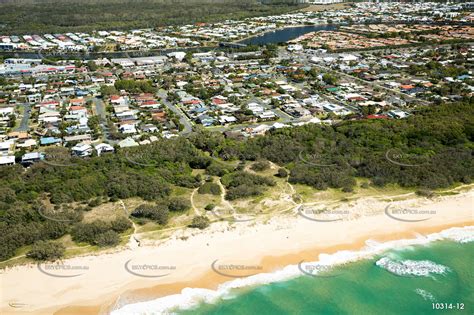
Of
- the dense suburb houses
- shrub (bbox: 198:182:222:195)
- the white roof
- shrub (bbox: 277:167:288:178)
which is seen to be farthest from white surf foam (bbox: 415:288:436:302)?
the white roof

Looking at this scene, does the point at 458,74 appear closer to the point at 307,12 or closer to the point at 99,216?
the point at 99,216

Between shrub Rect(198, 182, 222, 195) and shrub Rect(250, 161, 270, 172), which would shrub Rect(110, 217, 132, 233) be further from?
shrub Rect(250, 161, 270, 172)

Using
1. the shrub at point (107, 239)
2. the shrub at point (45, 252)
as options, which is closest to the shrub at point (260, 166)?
the shrub at point (107, 239)

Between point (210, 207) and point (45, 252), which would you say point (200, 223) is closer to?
point (210, 207)

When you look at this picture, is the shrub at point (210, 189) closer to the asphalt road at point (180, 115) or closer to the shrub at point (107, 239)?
the shrub at point (107, 239)

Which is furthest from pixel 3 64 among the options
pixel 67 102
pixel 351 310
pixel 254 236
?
pixel 351 310
